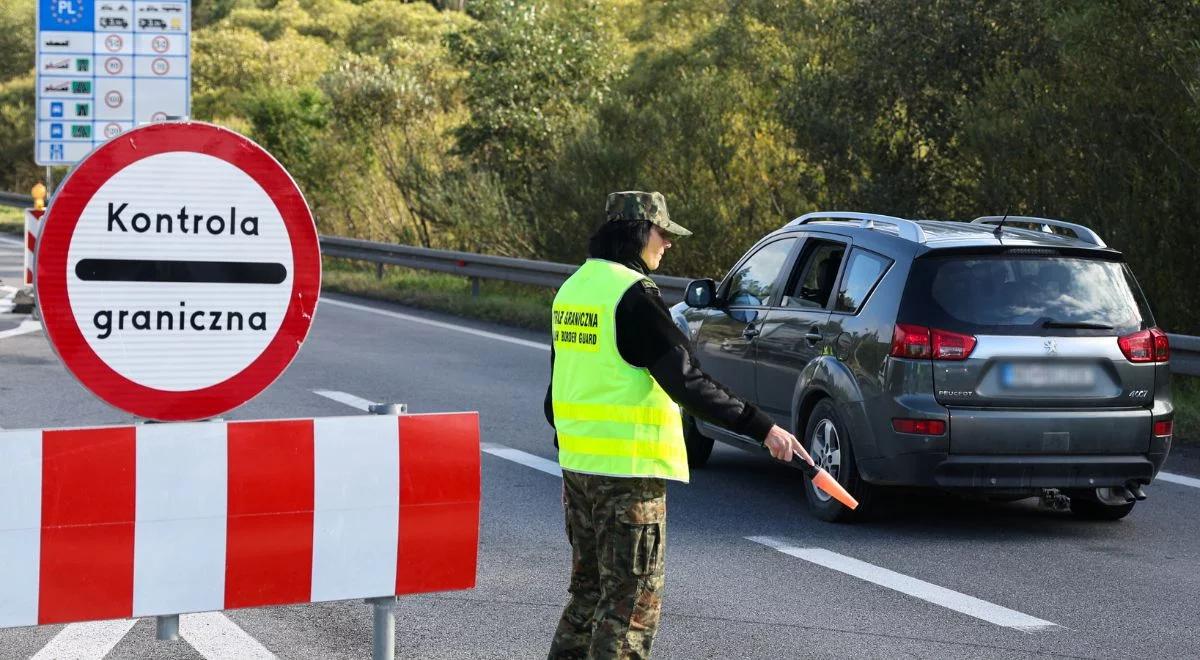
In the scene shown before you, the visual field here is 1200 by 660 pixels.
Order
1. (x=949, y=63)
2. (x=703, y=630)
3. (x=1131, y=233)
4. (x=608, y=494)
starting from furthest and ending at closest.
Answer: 1. (x=949, y=63)
2. (x=1131, y=233)
3. (x=703, y=630)
4. (x=608, y=494)

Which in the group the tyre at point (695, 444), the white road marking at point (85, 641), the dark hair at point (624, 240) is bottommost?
the tyre at point (695, 444)

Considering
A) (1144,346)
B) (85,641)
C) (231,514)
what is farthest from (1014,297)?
(231,514)

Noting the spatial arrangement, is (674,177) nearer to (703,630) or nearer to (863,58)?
(863,58)

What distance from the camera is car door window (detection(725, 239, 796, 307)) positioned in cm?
960

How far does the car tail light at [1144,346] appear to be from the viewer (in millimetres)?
8281

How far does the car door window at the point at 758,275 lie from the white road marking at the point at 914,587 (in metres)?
1.93

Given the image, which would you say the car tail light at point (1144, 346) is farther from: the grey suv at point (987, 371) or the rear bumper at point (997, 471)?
the rear bumper at point (997, 471)

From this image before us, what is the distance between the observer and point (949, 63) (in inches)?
723

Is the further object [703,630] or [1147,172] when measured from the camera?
[1147,172]

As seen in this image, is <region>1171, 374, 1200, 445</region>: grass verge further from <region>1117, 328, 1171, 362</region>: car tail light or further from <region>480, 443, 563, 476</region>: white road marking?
<region>480, 443, 563, 476</region>: white road marking

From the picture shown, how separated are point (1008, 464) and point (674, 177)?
15083 mm

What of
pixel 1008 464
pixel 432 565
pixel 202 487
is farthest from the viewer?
pixel 1008 464

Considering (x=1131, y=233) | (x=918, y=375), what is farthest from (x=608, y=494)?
(x=1131, y=233)

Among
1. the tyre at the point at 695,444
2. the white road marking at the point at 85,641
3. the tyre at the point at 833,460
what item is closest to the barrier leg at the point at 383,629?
the white road marking at the point at 85,641
